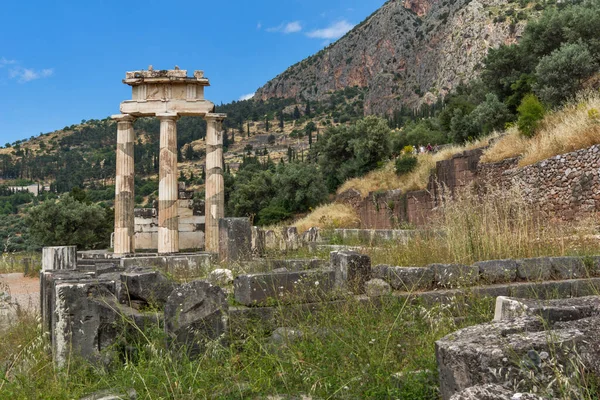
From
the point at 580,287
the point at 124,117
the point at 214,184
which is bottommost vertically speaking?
the point at 580,287

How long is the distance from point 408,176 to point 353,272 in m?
17.3

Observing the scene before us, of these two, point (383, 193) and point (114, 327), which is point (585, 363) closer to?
point (114, 327)

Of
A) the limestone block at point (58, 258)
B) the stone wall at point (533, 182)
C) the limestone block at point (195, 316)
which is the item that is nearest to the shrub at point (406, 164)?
the stone wall at point (533, 182)

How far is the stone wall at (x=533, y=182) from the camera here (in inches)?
489

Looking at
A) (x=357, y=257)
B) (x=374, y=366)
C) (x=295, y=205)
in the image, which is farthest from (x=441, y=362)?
(x=295, y=205)

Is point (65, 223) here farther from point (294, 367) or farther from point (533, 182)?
point (294, 367)

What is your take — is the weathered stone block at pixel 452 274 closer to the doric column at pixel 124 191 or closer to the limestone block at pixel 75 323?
the limestone block at pixel 75 323

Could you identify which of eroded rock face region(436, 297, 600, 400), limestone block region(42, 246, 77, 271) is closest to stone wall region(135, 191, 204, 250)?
limestone block region(42, 246, 77, 271)

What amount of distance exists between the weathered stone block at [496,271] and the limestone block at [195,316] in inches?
151

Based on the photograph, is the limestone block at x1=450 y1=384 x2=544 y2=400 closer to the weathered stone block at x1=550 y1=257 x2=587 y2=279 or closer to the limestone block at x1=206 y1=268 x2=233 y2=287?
the weathered stone block at x1=550 y1=257 x2=587 y2=279

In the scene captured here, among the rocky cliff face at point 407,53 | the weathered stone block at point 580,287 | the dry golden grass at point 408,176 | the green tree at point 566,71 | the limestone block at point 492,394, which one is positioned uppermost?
the rocky cliff face at point 407,53

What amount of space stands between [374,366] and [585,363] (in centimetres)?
163

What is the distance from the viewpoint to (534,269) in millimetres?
7027

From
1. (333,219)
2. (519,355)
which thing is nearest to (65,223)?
(333,219)
